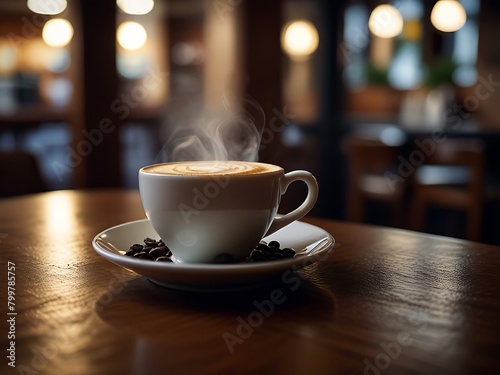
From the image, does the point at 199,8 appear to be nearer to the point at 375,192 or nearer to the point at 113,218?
the point at 375,192

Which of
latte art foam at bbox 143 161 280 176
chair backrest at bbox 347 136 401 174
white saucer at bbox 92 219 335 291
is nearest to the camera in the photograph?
white saucer at bbox 92 219 335 291

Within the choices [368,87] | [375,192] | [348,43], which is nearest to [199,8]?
[368,87]

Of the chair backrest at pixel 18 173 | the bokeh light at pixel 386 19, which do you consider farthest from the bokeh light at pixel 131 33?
the chair backrest at pixel 18 173

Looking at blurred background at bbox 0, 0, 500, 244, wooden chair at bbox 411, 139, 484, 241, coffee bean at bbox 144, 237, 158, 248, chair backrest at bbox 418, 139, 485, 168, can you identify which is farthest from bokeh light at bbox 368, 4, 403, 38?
coffee bean at bbox 144, 237, 158, 248

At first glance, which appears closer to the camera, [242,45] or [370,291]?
[370,291]

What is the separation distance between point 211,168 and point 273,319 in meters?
0.27

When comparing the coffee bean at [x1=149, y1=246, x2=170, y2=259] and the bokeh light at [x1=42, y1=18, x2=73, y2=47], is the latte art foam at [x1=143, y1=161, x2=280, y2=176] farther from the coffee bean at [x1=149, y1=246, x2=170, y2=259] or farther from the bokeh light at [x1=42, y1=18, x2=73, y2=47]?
the bokeh light at [x1=42, y1=18, x2=73, y2=47]

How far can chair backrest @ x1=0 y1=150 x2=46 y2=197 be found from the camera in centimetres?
198

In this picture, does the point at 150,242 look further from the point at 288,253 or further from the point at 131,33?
the point at 131,33

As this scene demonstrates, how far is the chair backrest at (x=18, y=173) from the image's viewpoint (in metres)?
1.98

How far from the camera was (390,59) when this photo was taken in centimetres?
832

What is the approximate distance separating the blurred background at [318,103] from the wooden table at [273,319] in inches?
44.6

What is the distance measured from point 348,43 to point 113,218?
15.5 feet

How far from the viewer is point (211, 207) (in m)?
0.74
